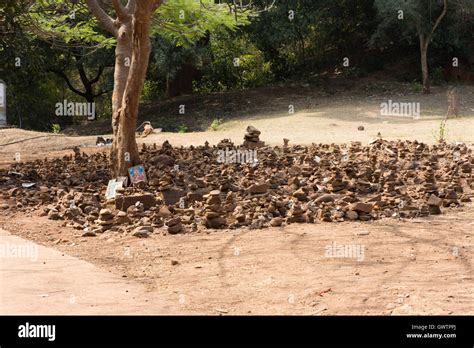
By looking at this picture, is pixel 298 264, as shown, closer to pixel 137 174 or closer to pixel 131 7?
pixel 137 174

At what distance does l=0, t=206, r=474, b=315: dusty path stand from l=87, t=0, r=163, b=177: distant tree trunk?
269cm

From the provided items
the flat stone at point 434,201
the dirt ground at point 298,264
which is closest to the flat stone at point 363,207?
the dirt ground at point 298,264

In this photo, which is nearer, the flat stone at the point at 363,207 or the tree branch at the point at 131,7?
the flat stone at the point at 363,207

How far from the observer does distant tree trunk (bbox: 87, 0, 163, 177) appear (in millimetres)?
9617

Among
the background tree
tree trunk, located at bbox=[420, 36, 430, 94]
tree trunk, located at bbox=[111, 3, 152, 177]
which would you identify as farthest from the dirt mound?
tree trunk, located at bbox=[420, 36, 430, 94]

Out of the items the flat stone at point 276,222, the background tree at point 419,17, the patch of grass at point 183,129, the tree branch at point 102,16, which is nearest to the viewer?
the flat stone at point 276,222

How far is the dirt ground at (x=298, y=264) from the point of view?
464 cm

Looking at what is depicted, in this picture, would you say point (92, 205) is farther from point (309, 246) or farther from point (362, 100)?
point (362, 100)

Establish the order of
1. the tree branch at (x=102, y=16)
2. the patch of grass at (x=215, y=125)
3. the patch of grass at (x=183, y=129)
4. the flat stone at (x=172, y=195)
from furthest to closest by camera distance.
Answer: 1. the patch of grass at (x=183, y=129)
2. the patch of grass at (x=215, y=125)
3. the tree branch at (x=102, y=16)
4. the flat stone at (x=172, y=195)

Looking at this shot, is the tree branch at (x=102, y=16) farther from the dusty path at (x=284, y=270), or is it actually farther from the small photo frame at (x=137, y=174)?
the dusty path at (x=284, y=270)

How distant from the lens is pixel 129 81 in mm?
9828

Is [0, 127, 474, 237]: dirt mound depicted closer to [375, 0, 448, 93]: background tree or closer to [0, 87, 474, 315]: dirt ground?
[0, 87, 474, 315]: dirt ground

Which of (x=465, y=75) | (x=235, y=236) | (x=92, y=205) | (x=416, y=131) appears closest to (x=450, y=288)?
(x=235, y=236)

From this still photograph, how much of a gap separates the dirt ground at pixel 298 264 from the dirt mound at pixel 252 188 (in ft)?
0.95
